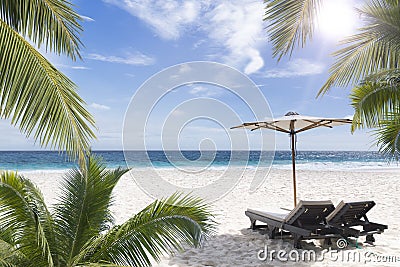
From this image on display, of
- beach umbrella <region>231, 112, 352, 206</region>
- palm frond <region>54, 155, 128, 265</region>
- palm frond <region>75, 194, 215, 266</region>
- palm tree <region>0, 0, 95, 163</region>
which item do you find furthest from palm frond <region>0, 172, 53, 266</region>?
beach umbrella <region>231, 112, 352, 206</region>

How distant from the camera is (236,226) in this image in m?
7.17

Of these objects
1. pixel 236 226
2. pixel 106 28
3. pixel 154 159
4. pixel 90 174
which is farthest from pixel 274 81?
pixel 90 174

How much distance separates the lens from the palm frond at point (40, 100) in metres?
2.51

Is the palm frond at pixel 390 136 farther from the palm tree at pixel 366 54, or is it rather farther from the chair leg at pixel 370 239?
the chair leg at pixel 370 239

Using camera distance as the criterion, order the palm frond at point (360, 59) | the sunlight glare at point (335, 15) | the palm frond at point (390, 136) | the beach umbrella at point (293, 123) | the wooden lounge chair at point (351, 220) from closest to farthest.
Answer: the sunlight glare at point (335, 15)
the palm frond at point (360, 59)
the palm frond at point (390, 136)
the wooden lounge chair at point (351, 220)
the beach umbrella at point (293, 123)

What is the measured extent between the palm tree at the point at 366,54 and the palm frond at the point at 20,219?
292cm

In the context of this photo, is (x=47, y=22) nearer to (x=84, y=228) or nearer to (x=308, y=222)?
(x=84, y=228)

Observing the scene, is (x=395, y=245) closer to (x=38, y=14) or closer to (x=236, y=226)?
(x=236, y=226)

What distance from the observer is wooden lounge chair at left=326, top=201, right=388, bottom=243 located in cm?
550

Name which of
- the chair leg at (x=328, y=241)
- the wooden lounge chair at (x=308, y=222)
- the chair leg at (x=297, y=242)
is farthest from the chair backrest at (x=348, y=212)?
the chair leg at (x=297, y=242)

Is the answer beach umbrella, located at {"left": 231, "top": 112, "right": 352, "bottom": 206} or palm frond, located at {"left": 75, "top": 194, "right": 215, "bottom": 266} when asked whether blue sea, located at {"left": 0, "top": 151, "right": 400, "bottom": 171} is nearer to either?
beach umbrella, located at {"left": 231, "top": 112, "right": 352, "bottom": 206}

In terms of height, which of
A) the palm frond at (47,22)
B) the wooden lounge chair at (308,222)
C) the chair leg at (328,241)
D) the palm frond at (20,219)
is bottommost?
the chair leg at (328,241)

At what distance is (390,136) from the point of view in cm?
506

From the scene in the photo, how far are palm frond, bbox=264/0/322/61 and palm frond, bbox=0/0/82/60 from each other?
78.9 inches
